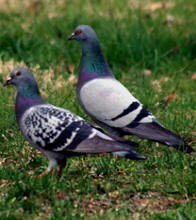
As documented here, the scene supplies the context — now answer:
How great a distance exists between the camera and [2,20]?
26.7 ft

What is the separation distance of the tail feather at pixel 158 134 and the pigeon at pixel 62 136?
0.63 meters

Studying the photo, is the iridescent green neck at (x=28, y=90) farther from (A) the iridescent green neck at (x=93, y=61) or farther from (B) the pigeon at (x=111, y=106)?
(A) the iridescent green neck at (x=93, y=61)

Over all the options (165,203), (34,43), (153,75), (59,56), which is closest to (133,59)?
(153,75)

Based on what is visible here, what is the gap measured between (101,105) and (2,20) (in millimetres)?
4043

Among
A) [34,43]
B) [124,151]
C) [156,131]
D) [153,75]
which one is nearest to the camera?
[124,151]

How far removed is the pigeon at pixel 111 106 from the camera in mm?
4473

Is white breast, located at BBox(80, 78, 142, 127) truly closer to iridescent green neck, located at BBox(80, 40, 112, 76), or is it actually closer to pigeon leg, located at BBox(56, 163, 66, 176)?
iridescent green neck, located at BBox(80, 40, 112, 76)

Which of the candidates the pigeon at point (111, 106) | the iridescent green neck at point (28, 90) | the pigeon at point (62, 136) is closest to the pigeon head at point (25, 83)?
the iridescent green neck at point (28, 90)

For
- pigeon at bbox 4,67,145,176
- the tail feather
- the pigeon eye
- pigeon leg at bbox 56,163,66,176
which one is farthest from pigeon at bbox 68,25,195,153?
pigeon leg at bbox 56,163,66,176

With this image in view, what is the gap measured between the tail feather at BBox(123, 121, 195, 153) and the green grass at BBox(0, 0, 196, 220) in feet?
0.38

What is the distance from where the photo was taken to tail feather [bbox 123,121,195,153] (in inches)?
170

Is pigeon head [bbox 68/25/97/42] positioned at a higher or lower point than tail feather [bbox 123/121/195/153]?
higher

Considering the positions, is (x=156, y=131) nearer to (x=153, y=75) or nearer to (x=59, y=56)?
(x=153, y=75)

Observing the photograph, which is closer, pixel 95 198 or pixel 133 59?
pixel 95 198
